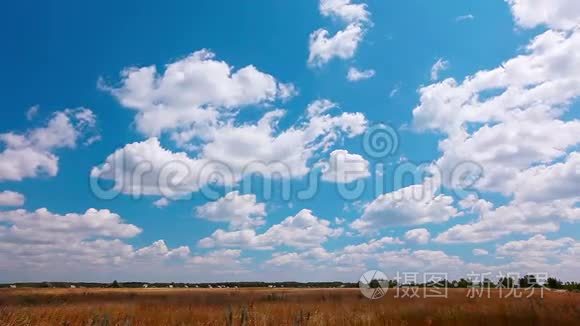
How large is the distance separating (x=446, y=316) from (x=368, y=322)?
4.29m

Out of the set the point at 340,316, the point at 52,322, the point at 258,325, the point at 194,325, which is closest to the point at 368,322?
the point at 340,316

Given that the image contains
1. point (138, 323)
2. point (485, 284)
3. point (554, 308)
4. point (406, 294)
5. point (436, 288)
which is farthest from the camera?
point (485, 284)

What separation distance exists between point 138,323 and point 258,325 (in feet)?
12.4

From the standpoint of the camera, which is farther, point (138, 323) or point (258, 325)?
point (138, 323)

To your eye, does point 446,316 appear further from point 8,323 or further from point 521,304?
point 8,323

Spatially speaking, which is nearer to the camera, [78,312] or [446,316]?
[78,312]

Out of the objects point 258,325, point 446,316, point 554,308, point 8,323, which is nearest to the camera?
point 8,323

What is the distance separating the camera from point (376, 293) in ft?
108

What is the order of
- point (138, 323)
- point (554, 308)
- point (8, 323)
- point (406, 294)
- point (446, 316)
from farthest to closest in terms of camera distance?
point (406, 294)
point (554, 308)
point (446, 316)
point (138, 323)
point (8, 323)

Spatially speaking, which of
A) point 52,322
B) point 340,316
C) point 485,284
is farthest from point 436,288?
point 52,322

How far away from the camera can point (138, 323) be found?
15.7 meters

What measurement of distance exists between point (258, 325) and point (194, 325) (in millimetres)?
1732

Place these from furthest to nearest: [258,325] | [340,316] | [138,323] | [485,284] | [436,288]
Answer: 1. [485,284]
2. [436,288]
3. [340,316]
4. [138,323]
5. [258,325]

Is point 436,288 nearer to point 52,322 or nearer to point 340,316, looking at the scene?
point 340,316
